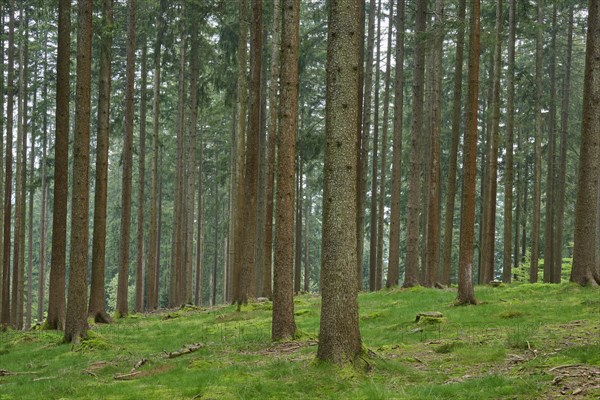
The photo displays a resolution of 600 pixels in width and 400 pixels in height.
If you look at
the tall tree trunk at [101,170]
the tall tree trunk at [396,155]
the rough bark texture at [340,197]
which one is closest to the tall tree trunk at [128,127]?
the tall tree trunk at [101,170]

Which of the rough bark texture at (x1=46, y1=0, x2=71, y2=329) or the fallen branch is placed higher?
the rough bark texture at (x1=46, y1=0, x2=71, y2=329)

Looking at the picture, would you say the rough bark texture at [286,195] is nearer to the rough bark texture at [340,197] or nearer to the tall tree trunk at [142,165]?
the rough bark texture at [340,197]

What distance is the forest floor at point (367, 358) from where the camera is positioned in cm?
825

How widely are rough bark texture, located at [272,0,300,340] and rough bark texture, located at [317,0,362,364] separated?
3.24m

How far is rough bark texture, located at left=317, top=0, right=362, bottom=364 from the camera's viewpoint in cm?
912

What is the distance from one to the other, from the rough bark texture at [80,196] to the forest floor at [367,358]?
0.69 metres

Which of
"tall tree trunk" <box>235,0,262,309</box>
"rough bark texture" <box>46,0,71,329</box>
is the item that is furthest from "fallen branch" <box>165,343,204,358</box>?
"tall tree trunk" <box>235,0,262,309</box>

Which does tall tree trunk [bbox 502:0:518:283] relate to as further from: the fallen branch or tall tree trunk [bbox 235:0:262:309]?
the fallen branch

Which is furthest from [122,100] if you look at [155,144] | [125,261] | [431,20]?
[431,20]

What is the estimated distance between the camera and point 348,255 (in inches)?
359

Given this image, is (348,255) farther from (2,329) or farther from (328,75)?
(2,329)

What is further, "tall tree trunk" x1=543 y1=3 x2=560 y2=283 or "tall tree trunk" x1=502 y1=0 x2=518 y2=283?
"tall tree trunk" x1=543 y1=3 x2=560 y2=283

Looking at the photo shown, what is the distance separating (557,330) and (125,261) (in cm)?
1640

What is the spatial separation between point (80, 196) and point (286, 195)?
540 cm
